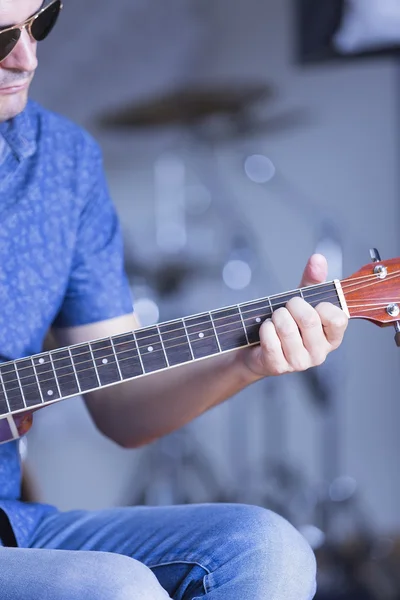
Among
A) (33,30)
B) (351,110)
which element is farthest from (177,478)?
(33,30)

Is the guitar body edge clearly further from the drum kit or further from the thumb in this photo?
the drum kit

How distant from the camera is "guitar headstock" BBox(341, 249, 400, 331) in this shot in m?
1.08

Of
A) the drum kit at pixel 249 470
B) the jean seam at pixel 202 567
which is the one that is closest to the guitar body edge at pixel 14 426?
the jean seam at pixel 202 567

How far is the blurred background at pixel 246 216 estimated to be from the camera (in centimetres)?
271

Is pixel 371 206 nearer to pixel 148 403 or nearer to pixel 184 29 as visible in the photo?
pixel 184 29

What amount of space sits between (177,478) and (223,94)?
1193 millimetres

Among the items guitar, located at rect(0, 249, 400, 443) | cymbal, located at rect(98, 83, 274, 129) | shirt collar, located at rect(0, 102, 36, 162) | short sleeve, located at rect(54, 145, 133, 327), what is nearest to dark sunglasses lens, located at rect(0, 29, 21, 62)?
shirt collar, located at rect(0, 102, 36, 162)

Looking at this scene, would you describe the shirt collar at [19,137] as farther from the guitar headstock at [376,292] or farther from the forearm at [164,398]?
the guitar headstock at [376,292]

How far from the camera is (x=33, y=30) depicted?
113 centimetres

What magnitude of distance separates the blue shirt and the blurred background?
130 centimetres

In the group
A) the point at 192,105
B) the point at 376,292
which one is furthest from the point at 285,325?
the point at 192,105

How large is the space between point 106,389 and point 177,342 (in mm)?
216

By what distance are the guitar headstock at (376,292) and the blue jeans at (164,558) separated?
28cm

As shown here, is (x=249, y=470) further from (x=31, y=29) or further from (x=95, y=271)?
(x=31, y=29)
